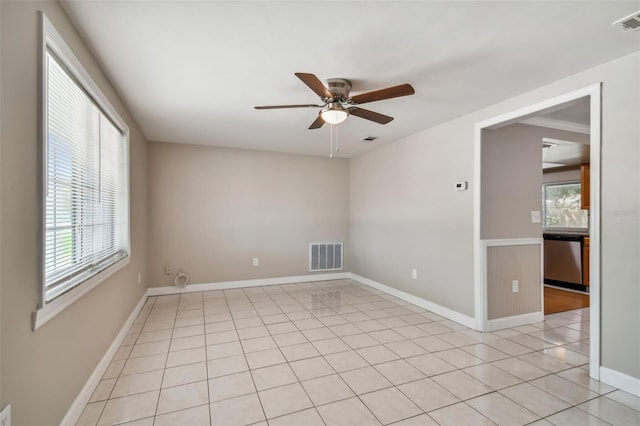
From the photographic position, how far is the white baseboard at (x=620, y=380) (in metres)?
2.05

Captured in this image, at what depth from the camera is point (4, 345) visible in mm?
1121

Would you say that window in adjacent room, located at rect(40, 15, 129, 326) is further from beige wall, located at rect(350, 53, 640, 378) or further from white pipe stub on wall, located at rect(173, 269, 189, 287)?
beige wall, located at rect(350, 53, 640, 378)

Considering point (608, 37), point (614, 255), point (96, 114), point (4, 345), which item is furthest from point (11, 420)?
point (608, 37)

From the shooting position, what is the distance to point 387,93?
2.24 meters

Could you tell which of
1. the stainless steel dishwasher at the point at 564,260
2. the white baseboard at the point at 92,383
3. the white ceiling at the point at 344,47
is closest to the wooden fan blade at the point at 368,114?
the white ceiling at the point at 344,47

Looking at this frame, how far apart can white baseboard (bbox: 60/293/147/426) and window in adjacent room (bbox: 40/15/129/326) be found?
0.65 meters

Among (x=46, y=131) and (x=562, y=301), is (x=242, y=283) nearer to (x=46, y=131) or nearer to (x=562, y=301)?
(x=46, y=131)

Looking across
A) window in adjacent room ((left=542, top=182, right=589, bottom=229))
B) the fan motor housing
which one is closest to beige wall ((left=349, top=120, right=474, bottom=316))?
the fan motor housing

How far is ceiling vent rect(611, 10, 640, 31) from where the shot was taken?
5.51ft

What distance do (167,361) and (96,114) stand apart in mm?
2030

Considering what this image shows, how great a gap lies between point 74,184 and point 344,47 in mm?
1912

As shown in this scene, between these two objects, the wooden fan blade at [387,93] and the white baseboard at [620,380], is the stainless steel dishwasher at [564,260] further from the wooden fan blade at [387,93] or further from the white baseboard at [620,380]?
the wooden fan blade at [387,93]

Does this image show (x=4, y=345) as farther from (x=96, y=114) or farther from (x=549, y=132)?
(x=549, y=132)

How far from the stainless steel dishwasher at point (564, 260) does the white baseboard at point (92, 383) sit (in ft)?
20.6
